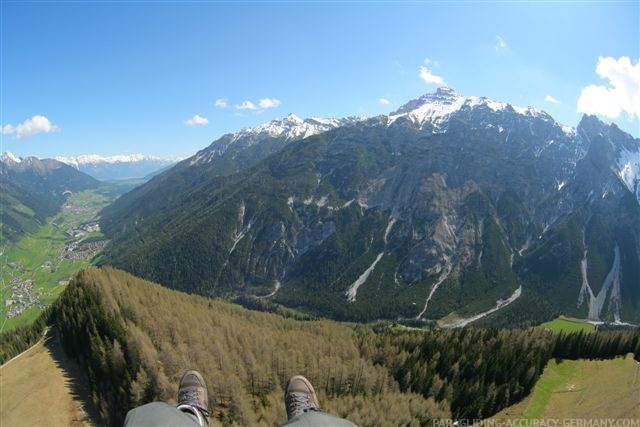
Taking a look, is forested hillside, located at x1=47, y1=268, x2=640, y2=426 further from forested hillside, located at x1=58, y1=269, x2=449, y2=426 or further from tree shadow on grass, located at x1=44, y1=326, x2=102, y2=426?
tree shadow on grass, located at x1=44, y1=326, x2=102, y2=426

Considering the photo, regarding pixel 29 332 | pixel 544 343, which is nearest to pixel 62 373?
pixel 29 332

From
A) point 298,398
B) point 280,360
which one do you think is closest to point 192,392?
point 298,398

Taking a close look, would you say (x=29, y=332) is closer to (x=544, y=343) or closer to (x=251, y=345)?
(x=251, y=345)

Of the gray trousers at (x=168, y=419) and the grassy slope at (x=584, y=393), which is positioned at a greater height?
the gray trousers at (x=168, y=419)

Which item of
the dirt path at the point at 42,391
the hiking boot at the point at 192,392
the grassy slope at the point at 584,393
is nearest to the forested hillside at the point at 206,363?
the dirt path at the point at 42,391

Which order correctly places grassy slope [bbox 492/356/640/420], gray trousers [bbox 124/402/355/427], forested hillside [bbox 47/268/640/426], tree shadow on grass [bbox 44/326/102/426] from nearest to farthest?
gray trousers [bbox 124/402/355/427], tree shadow on grass [bbox 44/326/102/426], forested hillside [bbox 47/268/640/426], grassy slope [bbox 492/356/640/420]

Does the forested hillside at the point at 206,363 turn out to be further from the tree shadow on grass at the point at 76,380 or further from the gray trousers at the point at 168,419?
the gray trousers at the point at 168,419

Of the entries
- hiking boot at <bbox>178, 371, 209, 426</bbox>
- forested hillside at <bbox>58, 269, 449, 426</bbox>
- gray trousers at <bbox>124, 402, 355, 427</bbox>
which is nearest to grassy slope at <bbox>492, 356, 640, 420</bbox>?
forested hillside at <bbox>58, 269, 449, 426</bbox>
